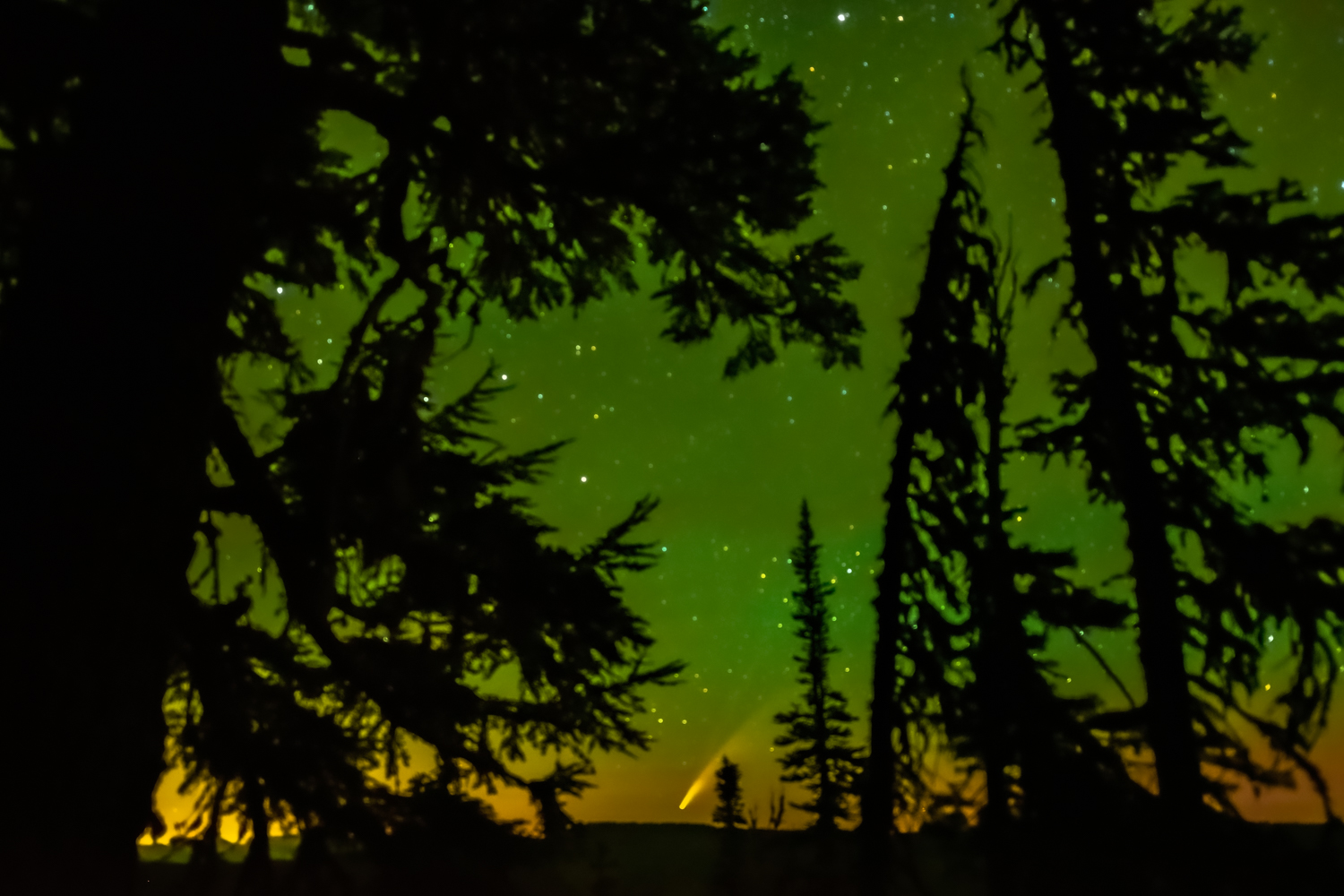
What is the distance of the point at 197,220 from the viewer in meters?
4.12

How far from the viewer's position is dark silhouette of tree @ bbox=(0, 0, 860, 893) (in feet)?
11.9

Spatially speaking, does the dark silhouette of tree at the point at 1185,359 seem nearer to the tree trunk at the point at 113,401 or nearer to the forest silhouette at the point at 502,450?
the forest silhouette at the point at 502,450

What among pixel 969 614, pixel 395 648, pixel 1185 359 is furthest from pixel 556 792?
A: pixel 1185 359

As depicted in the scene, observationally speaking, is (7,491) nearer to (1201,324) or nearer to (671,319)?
(671,319)

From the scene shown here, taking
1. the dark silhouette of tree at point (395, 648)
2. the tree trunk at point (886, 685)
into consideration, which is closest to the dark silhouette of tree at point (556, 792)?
the dark silhouette of tree at point (395, 648)

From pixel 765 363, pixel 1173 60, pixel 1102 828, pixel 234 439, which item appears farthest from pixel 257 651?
pixel 1173 60

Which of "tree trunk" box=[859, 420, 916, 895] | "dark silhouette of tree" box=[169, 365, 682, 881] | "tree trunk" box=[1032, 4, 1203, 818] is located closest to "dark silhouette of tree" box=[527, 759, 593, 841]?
"dark silhouette of tree" box=[169, 365, 682, 881]

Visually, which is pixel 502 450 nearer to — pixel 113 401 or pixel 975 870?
pixel 113 401

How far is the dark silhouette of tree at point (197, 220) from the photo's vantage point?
11.9 feet

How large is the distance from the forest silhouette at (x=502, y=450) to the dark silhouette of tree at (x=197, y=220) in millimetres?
24

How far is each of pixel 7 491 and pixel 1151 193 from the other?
749 cm

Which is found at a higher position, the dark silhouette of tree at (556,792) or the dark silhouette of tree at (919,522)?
the dark silhouette of tree at (919,522)

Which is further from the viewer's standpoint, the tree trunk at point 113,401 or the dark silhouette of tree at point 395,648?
the dark silhouette of tree at point 395,648

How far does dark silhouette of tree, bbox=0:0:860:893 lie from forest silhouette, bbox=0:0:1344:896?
2cm
